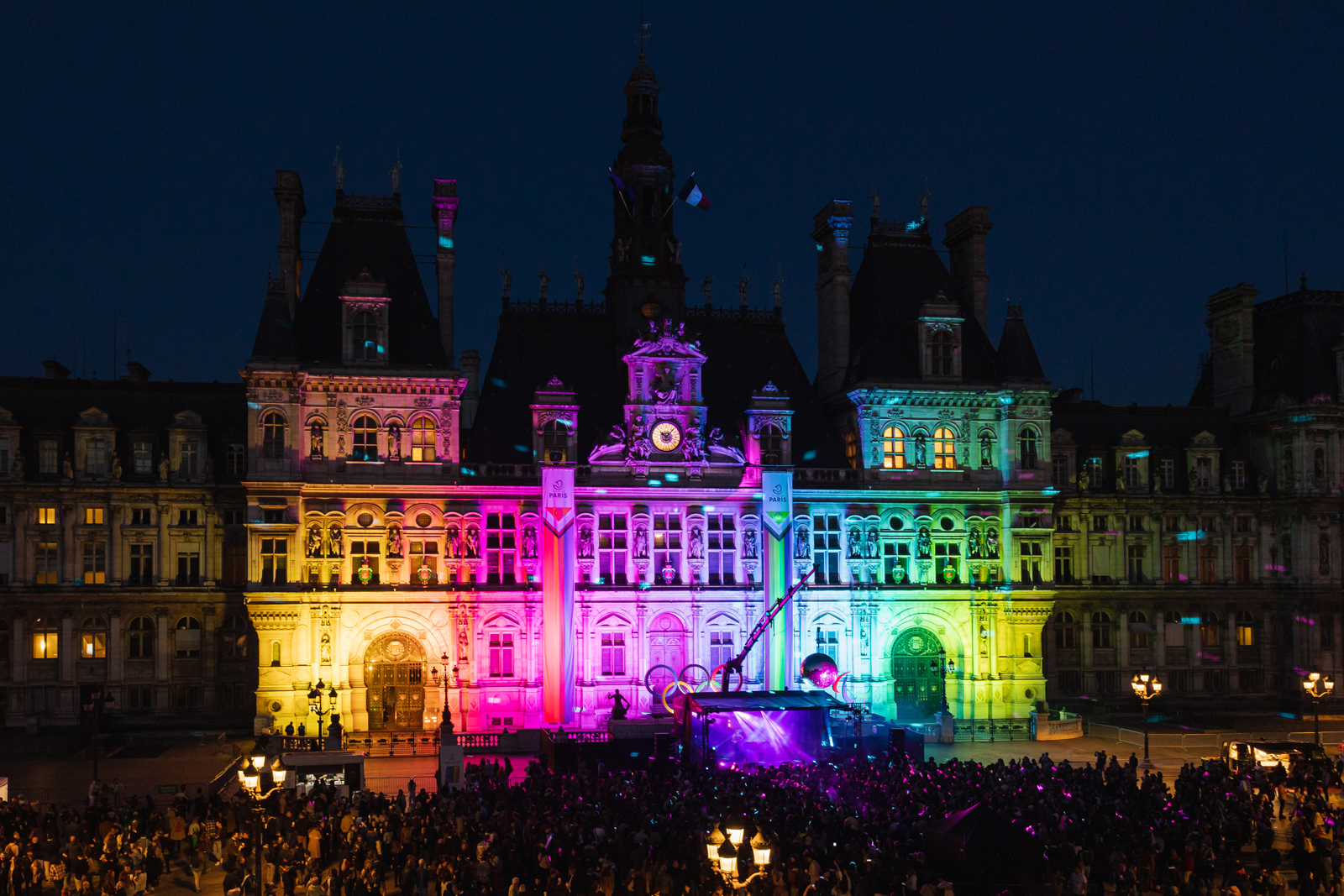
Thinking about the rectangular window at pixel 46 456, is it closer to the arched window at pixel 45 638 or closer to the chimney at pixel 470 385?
the arched window at pixel 45 638

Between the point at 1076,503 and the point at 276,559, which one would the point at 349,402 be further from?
the point at 1076,503

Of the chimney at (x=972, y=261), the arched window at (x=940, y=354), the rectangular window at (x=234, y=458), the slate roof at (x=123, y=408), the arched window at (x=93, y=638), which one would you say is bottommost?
the arched window at (x=93, y=638)

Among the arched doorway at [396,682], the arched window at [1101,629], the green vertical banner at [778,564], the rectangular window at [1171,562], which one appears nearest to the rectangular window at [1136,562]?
the rectangular window at [1171,562]

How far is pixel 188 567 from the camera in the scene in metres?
53.8

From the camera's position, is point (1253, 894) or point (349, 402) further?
point (349, 402)

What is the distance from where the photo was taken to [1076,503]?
6078 centimetres

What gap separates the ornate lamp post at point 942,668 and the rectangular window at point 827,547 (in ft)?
20.9

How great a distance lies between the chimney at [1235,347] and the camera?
6431 cm

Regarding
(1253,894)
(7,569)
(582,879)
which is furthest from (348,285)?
(1253,894)

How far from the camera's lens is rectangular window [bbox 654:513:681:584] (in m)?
53.6

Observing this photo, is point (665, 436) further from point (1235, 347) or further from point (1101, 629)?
point (1235, 347)

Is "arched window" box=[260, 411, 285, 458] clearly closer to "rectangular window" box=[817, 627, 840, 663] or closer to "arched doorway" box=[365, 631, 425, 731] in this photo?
"arched doorway" box=[365, 631, 425, 731]

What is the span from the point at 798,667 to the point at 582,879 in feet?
101

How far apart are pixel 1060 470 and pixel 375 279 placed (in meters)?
36.3
